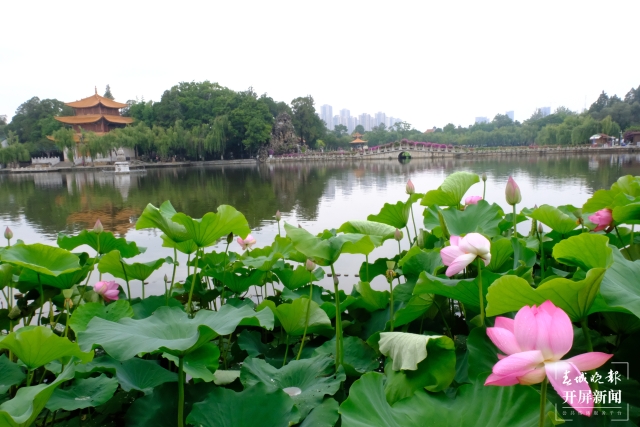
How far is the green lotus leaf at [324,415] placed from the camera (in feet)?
1.73

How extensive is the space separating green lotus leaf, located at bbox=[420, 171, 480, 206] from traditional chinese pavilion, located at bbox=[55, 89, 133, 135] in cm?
2347

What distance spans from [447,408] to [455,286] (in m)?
0.18

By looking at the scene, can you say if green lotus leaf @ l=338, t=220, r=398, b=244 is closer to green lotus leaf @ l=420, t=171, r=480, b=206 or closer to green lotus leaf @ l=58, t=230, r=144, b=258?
green lotus leaf @ l=420, t=171, r=480, b=206

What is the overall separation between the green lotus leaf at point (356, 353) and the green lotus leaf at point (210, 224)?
0.34m

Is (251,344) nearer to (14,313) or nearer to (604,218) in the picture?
(14,313)

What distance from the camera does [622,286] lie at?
1.59 feet

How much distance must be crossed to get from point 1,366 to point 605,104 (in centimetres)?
3503

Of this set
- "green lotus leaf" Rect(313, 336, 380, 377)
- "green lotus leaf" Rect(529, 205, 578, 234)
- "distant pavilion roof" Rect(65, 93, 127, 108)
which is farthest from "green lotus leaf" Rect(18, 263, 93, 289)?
"distant pavilion roof" Rect(65, 93, 127, 108)

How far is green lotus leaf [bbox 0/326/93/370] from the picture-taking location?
22.5 inches

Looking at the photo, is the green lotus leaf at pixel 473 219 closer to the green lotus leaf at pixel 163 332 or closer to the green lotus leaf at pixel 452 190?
the green lotus leaf at pixel 452 190

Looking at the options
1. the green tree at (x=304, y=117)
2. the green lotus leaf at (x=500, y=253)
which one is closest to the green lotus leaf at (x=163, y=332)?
the green lotus leaf at (x=500, y=253)

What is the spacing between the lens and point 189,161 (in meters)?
22.2

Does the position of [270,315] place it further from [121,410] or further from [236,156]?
[236,156]

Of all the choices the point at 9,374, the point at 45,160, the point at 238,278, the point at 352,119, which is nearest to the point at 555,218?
the point at 238,278
